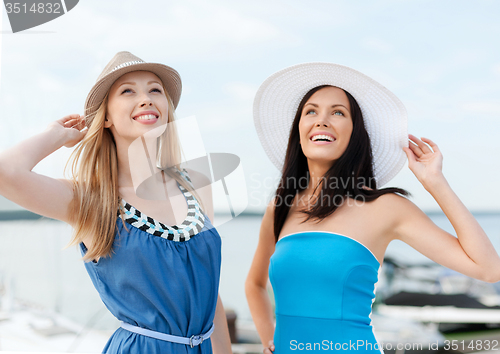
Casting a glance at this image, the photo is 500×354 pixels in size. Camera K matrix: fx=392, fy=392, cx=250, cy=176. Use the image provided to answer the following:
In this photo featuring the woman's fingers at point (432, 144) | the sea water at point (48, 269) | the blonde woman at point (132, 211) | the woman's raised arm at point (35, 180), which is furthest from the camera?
the sea water at point (48, 269)

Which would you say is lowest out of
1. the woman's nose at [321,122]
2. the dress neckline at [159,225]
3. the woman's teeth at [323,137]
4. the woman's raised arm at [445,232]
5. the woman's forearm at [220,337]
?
the woman's forearm at [220,337]

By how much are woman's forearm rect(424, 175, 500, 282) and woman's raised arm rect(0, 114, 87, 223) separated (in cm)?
113

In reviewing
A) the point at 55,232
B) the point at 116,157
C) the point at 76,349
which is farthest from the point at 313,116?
the point at 55,232

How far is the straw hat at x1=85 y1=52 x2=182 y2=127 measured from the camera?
125 centimetres

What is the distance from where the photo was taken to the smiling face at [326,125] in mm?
1397

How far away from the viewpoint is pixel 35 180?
1009 millimetres

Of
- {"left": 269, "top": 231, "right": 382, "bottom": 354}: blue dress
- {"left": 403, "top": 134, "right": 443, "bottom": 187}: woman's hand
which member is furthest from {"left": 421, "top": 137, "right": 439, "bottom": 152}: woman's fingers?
{"left": 269, "top": 231, "right": 382, "bottom": 354}: blue dress

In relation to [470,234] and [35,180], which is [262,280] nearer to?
[470,234]

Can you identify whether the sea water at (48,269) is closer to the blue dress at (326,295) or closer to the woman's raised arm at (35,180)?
the blue dress at (326,295)

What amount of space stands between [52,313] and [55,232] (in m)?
1.28

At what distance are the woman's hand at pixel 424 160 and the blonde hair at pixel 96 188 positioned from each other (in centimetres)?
75

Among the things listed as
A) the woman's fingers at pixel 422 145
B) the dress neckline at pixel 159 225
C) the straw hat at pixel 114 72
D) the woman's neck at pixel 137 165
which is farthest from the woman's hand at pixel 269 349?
the straw hat at pixel 114 72

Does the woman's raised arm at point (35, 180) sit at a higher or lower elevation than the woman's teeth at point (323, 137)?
higher

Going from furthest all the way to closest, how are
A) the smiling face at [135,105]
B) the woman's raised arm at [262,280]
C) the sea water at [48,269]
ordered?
the sea water at [48,269] → the woman's raised arm at [262,280] → the smiling face at [135,105]
